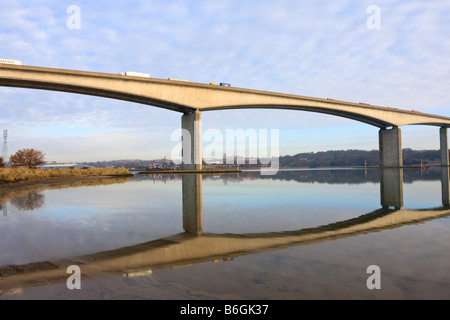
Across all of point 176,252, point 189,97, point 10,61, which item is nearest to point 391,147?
point 189,97

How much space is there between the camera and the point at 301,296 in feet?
11.9

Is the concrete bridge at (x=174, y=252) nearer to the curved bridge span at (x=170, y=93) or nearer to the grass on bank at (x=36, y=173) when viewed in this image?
the grass on bank at (x=36, y=173)

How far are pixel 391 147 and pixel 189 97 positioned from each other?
187 ft

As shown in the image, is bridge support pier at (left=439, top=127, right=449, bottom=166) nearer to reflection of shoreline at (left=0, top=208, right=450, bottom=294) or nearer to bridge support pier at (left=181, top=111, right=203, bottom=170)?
bridge support pier at (left=181, top=111, right=203, bottom=170)

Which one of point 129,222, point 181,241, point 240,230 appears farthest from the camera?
point 129,222

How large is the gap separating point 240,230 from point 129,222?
3.54 metres

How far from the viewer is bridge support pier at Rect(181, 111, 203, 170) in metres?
48.0

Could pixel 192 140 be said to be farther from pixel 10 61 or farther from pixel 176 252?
pixel 176 252

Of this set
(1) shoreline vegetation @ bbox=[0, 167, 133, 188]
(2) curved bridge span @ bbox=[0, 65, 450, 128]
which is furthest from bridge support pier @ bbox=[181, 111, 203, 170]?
(1) shoreline vegetation @ bbox=[0, 167, 133, 188]

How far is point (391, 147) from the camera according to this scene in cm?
7619

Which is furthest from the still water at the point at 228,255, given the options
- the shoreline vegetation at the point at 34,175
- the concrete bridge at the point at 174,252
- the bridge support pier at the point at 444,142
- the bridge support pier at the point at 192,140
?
the bridge support pier at the point at 444,142
